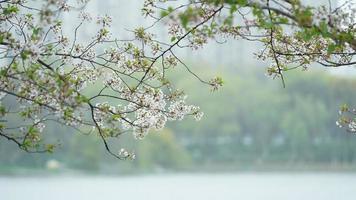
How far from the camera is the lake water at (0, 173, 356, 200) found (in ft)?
62.1

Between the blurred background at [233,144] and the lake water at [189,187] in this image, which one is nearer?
the lake water at [189,187]

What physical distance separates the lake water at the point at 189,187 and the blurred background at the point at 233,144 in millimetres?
88

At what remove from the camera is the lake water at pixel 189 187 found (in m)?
18.9

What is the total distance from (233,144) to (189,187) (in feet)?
22.6

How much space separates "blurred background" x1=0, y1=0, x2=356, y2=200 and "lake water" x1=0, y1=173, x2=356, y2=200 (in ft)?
0.29

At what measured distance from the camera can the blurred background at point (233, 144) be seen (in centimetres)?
2391

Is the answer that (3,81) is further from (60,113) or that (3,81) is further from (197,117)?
(197,117)

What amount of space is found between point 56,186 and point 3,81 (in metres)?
20.7

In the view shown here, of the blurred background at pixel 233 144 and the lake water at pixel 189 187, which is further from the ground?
the blurred background at pixel 233 144

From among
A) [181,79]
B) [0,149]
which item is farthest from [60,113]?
[181,79]

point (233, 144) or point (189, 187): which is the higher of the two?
point (233, 144)

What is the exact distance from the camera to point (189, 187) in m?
21.6

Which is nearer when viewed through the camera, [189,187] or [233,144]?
[189,187]

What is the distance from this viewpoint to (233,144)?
92.3 ft
